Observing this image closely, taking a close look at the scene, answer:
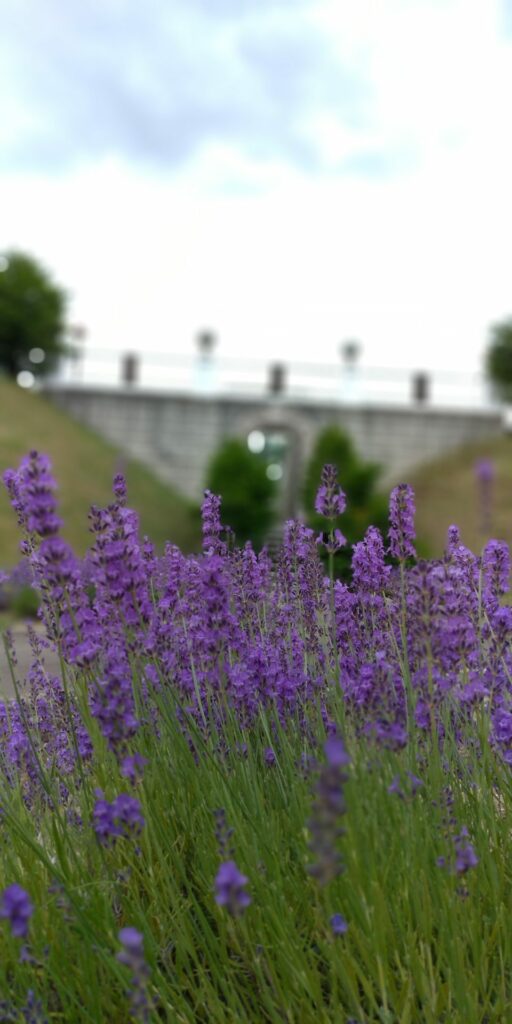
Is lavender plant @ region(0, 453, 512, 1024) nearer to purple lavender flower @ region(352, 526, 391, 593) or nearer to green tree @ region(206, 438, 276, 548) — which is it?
purple lavender flower @ region(352, 526, 391, 593)

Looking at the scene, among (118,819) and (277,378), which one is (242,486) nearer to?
(277,378)

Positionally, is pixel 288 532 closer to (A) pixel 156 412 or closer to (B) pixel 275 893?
(B) pixel 275 893

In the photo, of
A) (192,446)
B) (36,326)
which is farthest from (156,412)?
(36,326)

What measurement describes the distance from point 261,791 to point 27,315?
123ft

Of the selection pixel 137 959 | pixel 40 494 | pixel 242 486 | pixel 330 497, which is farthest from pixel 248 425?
pixel 137 959

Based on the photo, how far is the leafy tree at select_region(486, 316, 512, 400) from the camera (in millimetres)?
38125

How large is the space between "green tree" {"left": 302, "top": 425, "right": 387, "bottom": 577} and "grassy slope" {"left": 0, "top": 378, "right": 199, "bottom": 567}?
5.27 m

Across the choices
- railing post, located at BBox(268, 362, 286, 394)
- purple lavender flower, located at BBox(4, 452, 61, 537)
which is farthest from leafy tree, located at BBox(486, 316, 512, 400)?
purple lavender flower, located at BBox(4, 452, 61, 537)

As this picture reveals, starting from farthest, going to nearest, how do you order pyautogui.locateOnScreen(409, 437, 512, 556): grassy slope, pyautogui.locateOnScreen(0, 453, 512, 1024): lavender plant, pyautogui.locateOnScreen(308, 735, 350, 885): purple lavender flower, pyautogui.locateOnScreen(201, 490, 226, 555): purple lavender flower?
pyautogui.locateOnScreen(409, 437, 512, 556): grassy slope → pyautogui.locateOnScreen(201, 490, 226, 555): purple lavender flower → pyautogui.locateOnScreen(0, 453, 512, 1024): lavender plant → pyautogui.locateOnScreen(308, 735, 350, 885): purple lavender flower

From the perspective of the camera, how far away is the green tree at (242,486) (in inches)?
1120

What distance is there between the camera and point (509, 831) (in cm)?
312

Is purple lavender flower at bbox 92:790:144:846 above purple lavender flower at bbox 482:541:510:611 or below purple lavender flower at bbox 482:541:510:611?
below

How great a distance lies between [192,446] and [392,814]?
34.6 metres

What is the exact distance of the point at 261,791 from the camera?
2.99m
